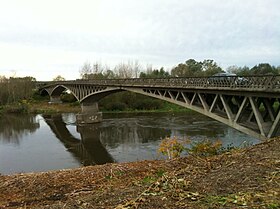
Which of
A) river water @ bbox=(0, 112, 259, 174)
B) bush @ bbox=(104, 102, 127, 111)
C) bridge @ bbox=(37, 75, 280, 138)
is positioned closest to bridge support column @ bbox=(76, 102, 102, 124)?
river water @ bbox=(0, 112, 259, 174)

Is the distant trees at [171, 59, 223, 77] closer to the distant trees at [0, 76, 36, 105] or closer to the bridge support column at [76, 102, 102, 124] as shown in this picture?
the bridge support column at [76, 102, 102, 124]

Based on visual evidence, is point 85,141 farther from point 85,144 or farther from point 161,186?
point 161,186

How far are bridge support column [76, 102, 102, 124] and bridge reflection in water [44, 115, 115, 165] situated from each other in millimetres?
2290

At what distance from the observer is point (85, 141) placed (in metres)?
30.1

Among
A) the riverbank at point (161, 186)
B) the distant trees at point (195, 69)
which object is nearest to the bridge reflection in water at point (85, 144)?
the riverbank at point (161, 186)

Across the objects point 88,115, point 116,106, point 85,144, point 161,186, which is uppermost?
point 161,186

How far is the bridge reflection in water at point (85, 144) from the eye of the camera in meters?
22.7

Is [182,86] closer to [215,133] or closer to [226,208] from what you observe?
[215,133]

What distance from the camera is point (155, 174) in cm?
607

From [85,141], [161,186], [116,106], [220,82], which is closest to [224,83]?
[220,82]

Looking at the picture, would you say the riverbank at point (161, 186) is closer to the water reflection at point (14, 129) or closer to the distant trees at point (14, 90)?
the water reflection at point (14, 129)

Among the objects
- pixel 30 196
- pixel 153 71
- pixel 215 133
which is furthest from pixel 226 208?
pixel 153 71

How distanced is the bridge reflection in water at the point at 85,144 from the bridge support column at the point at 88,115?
90.1 inches

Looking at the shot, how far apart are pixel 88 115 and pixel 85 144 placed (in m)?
13.2
